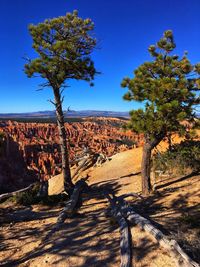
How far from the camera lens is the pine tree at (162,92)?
1056 centimetres

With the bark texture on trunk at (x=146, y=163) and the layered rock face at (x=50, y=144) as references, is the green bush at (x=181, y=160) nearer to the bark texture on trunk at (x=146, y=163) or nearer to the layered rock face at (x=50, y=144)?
the bark texture on trunk at (x=146, y=163)

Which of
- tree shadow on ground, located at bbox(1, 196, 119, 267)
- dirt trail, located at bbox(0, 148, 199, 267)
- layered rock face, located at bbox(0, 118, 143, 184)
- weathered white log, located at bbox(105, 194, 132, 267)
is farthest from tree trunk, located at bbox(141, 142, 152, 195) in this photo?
layered rock face, located at bbox(0, 118, 143, 184)

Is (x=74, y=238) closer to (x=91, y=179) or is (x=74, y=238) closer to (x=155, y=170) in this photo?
(x=155, y=170)

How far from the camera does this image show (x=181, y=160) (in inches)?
612

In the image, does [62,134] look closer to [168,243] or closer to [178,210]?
[178,210]

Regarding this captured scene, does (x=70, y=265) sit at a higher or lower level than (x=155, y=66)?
lower

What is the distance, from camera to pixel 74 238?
689 centimetres

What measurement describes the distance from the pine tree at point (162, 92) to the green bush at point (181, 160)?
403cm

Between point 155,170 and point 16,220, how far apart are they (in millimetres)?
9502

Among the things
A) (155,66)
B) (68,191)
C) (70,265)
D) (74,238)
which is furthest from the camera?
(68,191)

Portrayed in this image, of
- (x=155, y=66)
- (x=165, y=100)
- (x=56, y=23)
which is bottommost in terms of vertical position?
(x=165, y=100)

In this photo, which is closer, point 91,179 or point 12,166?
point 91,179

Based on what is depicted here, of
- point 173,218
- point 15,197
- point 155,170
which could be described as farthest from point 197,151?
point 15,197

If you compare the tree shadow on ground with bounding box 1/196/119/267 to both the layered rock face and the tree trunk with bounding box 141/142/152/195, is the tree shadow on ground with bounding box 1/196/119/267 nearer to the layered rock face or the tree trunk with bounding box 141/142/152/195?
the tree trunk with bounding box 141/142/152/195
